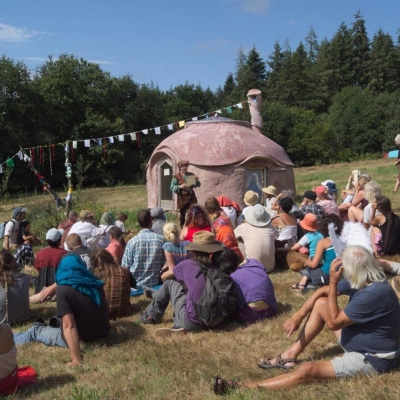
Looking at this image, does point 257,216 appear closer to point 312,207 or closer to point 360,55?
point 312,207

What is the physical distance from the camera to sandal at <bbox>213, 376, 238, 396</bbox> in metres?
3.87

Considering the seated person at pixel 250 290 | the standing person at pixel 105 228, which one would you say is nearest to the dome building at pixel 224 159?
the standing person at pixel 105 228

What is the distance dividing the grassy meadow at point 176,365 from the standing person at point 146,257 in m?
0.85

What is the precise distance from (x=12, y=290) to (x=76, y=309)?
1385mm

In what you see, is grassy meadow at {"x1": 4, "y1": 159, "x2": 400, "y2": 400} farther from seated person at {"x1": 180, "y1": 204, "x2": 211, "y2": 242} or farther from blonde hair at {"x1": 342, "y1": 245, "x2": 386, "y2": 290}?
seated person at {"x1": 180, "y1": 204, "x2": 211, "y2": 242}

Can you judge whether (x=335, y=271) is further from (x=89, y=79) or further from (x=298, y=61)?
(x=298, y=61)

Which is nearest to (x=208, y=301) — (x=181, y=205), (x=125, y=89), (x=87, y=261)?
(x=87, y=261)

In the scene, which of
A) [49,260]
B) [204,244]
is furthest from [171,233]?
[49,260]

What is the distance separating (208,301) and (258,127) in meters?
11.9

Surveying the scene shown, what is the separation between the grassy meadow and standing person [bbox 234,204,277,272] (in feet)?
4.08

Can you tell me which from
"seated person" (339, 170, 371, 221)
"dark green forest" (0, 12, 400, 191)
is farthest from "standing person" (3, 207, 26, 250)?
"dark green forest" (0, 12, 400, 191)

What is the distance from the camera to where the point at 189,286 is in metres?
5.16

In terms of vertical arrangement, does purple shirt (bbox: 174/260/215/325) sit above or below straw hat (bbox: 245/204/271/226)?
below

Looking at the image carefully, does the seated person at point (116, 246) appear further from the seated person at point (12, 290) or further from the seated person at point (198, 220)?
the seated person at point (12, 290)
